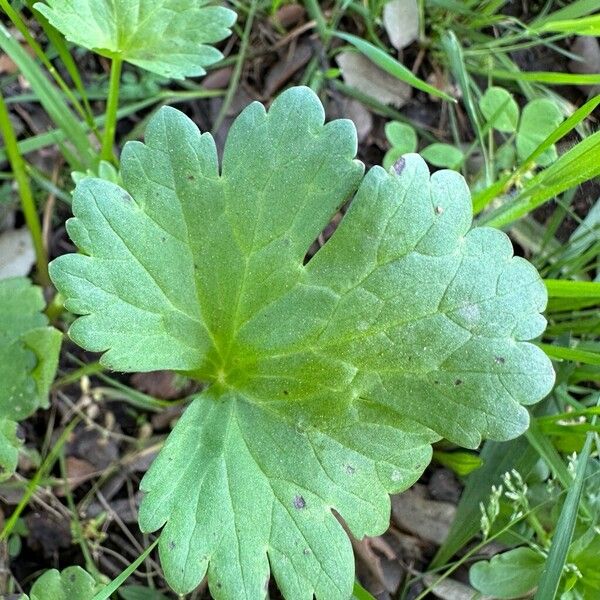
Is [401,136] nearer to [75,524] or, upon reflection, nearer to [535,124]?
[535,124]

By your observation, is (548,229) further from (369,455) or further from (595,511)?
(369,455)

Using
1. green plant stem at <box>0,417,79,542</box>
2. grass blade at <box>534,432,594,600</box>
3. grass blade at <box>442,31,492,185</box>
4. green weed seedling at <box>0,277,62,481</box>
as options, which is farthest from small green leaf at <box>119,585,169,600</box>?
grass blade at <box>442,31,492,185</box>

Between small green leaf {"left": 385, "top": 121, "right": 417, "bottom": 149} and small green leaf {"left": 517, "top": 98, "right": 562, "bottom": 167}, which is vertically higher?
small green leaf {"left": 517, "top": 98, "right": 562, "bottom": 167}

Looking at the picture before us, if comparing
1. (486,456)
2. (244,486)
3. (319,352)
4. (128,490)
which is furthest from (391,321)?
(128,490)

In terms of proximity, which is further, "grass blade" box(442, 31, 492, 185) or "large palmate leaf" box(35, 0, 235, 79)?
"grass blade" box(442, 31, 492, 185)

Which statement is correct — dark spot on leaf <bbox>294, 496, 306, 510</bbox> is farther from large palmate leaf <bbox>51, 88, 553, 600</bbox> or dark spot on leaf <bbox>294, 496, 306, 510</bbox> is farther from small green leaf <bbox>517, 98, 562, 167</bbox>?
small green leaf <bbox>517, 98, 562, 167</bbox>

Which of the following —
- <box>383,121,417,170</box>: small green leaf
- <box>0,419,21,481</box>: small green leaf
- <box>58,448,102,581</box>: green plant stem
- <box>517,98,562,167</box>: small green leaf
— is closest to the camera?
<box>0,419,21,481</box>: small green leaf

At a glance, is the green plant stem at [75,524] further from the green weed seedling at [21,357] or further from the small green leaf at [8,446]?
the small green leaf at [8,446]

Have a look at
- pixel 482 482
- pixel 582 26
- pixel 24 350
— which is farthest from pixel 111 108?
pixel 482 482
